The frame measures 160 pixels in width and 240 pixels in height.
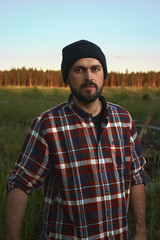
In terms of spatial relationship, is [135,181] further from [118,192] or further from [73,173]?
[73,173]

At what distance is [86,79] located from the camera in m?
1.66

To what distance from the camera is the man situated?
149cm

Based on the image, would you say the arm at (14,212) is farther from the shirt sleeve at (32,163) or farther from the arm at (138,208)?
the arm at (138,208)

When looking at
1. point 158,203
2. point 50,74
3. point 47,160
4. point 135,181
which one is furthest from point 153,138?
point 50,74

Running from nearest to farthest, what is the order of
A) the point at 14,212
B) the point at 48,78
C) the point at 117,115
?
the point at 14,212 < the point at 117,115 < the point at 48,78

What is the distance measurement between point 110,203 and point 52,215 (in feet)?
1.23

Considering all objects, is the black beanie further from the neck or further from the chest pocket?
the chest pocket

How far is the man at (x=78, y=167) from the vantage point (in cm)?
149

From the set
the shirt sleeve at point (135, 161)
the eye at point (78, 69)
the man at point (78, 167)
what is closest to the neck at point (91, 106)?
the man at point (78, 167)

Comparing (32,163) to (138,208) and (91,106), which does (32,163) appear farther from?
(138,208)

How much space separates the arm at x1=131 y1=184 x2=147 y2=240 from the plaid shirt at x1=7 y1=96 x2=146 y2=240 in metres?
0.19

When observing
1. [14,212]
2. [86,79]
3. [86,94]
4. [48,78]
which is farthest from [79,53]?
[48,78]

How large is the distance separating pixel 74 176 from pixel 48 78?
76914mm

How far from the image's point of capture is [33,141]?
59.4 inches
